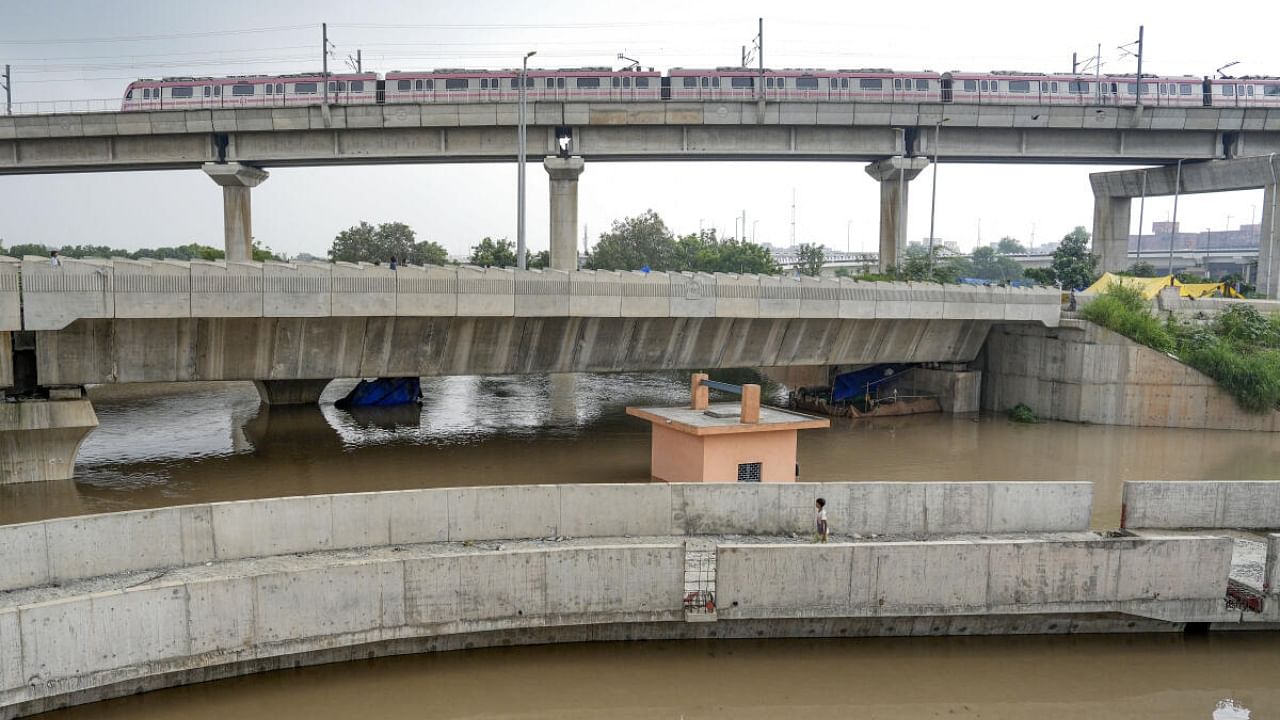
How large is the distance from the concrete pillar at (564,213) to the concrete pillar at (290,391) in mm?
12665

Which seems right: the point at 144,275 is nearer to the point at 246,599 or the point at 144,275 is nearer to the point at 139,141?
the point at 246,599

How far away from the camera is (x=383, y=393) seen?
3150 centimetres

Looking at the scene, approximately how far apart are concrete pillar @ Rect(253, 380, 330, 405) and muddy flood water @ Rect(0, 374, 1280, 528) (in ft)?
1.60

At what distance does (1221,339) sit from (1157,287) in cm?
605

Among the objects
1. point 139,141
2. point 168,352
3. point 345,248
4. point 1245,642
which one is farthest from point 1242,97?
point 345,248

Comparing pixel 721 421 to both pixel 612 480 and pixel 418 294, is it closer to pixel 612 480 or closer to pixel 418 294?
pixel 612 480

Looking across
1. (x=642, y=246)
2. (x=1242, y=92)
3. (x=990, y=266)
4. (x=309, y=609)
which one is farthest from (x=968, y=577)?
(x=990, y=266)

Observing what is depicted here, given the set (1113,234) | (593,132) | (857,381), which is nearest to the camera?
(857,381)

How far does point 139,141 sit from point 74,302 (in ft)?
83.1

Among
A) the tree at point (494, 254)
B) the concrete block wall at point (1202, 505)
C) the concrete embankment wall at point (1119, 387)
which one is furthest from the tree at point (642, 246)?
the concrete block wall at point (1202, 505)

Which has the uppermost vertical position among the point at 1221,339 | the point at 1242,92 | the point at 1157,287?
the point at 1242,92

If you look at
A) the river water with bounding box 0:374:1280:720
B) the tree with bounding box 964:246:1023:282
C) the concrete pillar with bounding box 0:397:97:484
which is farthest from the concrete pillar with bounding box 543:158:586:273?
the tree with bounding box 964:246:1023:282

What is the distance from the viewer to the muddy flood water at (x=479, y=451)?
20.1 metres

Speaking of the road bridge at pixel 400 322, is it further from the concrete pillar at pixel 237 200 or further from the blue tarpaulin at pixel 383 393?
the concrete pillar at pixel 237 200
